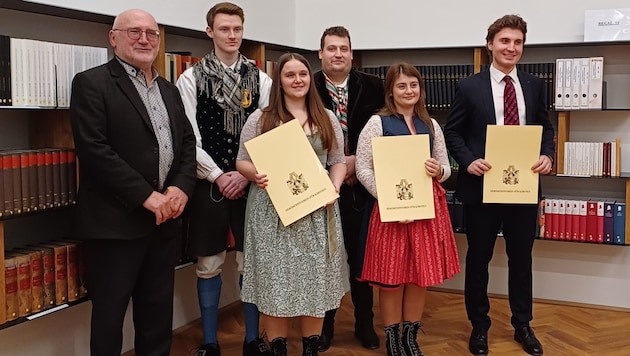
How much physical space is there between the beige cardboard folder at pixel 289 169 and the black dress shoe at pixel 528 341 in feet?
4.82

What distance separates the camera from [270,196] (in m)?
2.76

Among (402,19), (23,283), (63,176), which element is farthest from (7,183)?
(402,19)

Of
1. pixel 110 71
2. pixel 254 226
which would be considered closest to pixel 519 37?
pixel 254 226

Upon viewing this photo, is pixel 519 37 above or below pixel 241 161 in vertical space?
above

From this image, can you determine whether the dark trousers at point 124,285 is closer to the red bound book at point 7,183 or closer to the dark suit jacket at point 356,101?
the red bound book at point 7,183

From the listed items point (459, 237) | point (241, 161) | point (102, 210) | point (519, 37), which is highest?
point (519, 37)

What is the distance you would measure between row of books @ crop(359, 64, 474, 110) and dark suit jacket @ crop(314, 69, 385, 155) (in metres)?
1.13

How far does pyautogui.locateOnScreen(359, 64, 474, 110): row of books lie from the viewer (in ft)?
14.4

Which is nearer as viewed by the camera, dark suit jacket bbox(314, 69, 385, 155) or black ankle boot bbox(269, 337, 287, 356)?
black ankle boot bbox(269, 337, 287, 356)

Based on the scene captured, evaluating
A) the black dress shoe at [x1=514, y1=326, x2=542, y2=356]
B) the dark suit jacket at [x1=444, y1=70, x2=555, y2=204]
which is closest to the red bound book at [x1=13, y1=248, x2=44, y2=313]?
the dark suit jacket at [x1=444, y1=70, x2=555, y2=204]

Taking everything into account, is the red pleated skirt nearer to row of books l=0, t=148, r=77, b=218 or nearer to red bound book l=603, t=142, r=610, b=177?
row of books l=0, t=148, r=77, b=218

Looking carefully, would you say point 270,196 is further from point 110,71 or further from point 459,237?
point 459,237

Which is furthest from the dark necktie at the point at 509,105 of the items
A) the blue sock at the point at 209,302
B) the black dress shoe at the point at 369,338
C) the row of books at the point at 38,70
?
the row of books at the point at 38,70

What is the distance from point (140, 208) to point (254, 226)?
20.2 inches
